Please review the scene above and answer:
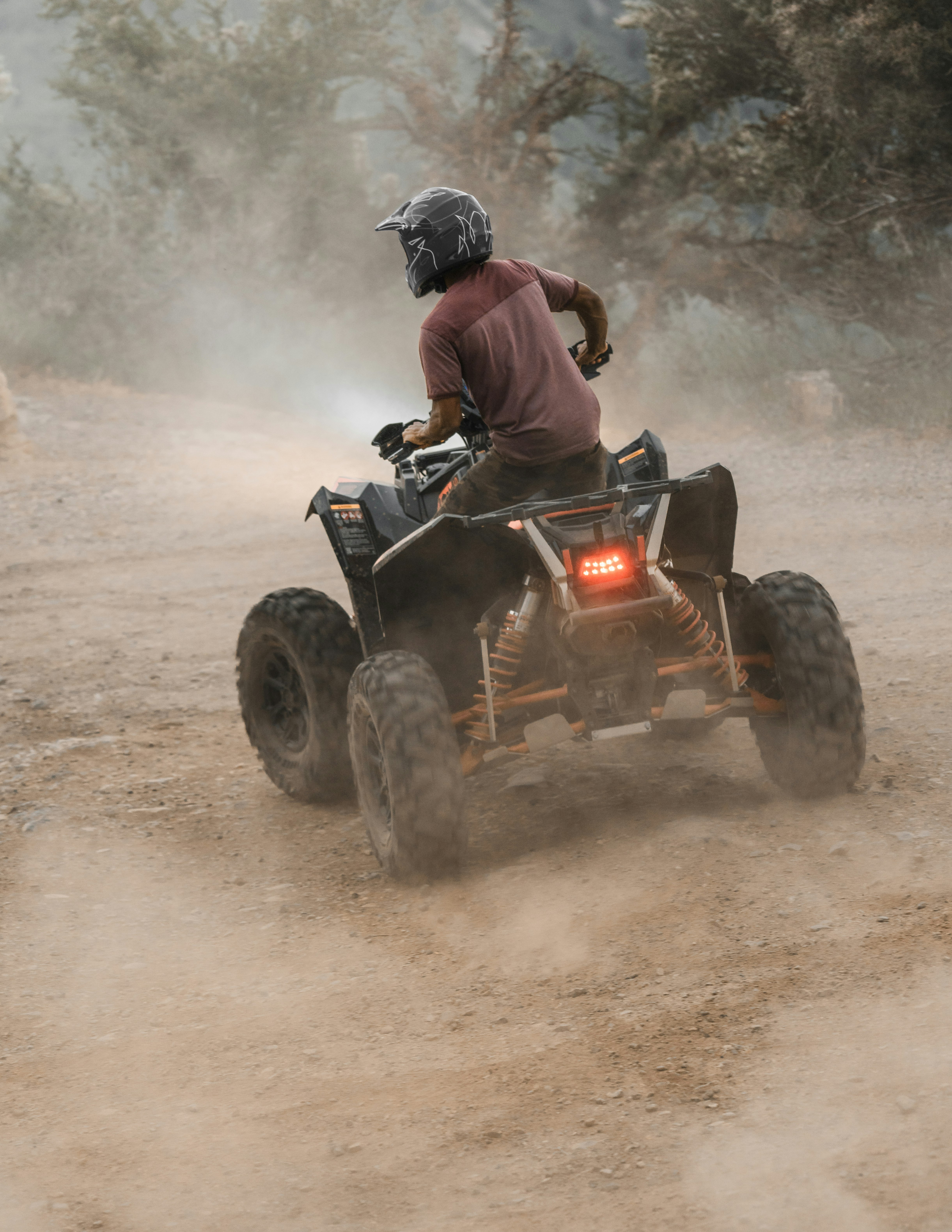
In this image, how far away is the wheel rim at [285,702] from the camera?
5285 millimetres

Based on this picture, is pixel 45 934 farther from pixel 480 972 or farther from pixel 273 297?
pixel 273 297

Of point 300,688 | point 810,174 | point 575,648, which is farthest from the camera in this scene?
point 810,174

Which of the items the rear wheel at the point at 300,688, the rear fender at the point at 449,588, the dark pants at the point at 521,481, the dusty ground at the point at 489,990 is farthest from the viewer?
the rear wheel at the point at 300,688

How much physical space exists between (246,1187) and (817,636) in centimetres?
257

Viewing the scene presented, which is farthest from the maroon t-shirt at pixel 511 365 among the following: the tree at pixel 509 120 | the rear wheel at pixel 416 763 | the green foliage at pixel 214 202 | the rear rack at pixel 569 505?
the green foliage at pixel 214 202

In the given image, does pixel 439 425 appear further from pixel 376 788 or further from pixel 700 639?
pixel 376 788

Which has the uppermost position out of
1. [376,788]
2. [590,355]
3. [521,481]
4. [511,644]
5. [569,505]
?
[590,355]

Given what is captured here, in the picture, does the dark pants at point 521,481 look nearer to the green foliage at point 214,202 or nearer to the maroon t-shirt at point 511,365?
the maroon t-shirt at point 511,365

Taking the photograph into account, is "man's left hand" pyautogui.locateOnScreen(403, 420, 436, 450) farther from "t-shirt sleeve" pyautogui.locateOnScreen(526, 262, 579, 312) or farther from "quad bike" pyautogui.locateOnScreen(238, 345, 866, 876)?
"t-shirt sleeve" pyautogui.locateOnScreen(526, 262, 579, 312)

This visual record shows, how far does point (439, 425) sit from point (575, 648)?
33.1 inches

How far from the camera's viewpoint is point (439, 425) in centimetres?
412

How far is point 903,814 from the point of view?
4207 mm

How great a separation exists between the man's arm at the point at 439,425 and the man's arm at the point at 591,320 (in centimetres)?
67

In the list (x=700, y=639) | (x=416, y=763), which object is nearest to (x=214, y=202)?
(x=700, y=639)
